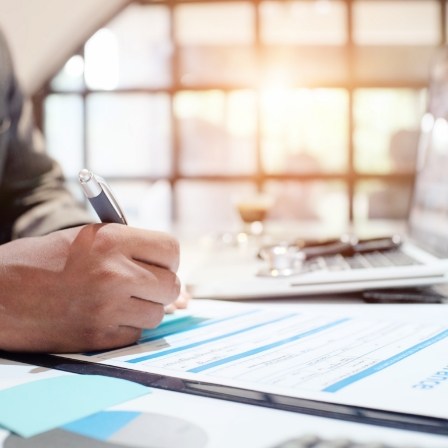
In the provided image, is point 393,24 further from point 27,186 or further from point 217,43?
point 27,186

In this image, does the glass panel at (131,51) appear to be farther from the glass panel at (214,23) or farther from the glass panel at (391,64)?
the glass panel at (391,64)

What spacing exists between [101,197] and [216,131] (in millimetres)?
2167

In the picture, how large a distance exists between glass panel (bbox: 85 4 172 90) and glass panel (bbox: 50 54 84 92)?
0.03 meters

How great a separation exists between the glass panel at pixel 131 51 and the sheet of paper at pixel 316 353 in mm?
2109

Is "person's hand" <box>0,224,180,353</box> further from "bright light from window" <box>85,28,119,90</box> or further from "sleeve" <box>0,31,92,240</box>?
"bright light from window" <box>85,28,119,90</box>

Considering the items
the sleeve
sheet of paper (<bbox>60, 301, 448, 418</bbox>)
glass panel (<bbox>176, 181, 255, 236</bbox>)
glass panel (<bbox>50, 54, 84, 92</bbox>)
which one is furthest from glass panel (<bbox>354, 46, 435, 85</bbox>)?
sheet of paper (<bbox>60, 301, 448, 418</bbox>)

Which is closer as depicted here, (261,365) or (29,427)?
(29,427)

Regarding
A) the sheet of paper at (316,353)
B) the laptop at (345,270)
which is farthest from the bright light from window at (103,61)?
the sheet of paper at (316,353)

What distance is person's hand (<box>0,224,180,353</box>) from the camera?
0.52 m

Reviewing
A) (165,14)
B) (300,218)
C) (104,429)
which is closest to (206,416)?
(104,429)

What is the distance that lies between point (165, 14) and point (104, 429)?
99.6 inches

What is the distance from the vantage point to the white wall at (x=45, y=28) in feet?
7.38

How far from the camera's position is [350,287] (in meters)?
0.76

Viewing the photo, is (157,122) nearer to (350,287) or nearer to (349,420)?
(350,287)
